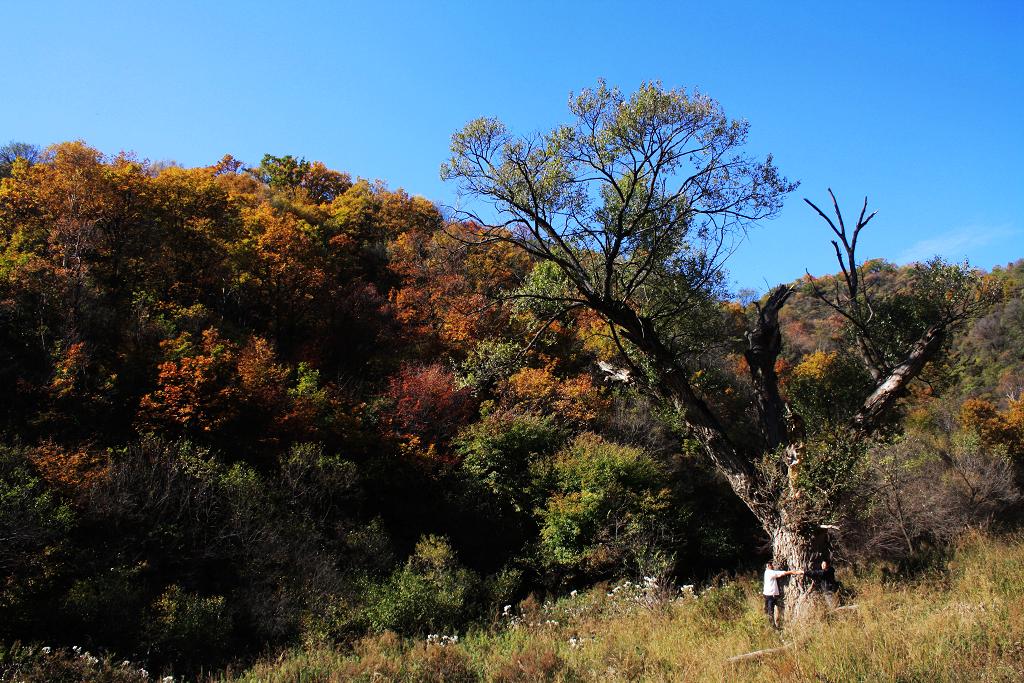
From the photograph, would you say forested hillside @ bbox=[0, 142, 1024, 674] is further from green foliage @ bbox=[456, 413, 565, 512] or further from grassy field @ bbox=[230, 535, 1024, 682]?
grassy field @ bbox=[230, 535, 1024, 682]

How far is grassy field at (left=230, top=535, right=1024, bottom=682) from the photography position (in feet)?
16.5

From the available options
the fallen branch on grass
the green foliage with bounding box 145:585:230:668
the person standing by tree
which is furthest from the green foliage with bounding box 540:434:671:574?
the fallen branch on grass

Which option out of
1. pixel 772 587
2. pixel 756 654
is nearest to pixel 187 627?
pixel 756 654

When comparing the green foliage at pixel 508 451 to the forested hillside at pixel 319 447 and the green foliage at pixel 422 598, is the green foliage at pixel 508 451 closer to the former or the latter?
the forested hillside at pixel 319 447

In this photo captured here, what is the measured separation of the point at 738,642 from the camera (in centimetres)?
709

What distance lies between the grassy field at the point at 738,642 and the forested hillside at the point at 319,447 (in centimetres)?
160

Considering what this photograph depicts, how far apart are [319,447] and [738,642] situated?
11552 mm

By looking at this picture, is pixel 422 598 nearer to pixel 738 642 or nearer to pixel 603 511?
pixel 603 511

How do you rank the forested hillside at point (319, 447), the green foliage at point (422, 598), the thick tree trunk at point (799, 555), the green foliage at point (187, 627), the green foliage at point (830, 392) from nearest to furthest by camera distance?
1. the thick tree trunk at point (799, 555)
2. the green foliage at point (187, 627)
3. the forested hillside at point (319, 447)
4. the green foliage at point (422, 598)
5. the green foliage at point (830, 392)

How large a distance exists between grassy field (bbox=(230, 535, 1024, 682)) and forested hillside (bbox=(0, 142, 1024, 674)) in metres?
1.60

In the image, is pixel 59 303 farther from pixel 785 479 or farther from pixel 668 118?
pixel 785 479

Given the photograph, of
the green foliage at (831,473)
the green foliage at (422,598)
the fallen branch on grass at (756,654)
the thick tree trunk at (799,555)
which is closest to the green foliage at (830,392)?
the green foliage at (831,473)

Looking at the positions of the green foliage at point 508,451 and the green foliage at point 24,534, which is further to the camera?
the green foliage at point 508,451

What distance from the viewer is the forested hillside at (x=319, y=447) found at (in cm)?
1092
